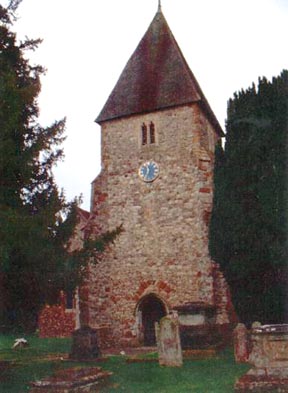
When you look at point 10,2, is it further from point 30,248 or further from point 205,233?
point 205,233

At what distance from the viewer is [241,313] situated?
586 inches

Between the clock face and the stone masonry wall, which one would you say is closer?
the stone masonry wall

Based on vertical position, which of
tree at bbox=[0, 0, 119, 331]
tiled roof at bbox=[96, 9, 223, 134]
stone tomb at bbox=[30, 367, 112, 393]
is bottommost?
stone tomb at bbox=[30, 367, 112, 393]

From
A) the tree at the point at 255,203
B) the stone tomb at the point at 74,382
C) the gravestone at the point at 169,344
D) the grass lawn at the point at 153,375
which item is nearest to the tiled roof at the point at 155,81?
the tree at the point at 255,203

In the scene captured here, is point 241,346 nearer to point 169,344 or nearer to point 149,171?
point 169,344

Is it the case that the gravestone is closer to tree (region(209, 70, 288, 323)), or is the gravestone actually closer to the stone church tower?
tree (region(209, 70, 288, 323))

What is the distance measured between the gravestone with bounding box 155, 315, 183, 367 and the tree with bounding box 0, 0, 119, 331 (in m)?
2.68

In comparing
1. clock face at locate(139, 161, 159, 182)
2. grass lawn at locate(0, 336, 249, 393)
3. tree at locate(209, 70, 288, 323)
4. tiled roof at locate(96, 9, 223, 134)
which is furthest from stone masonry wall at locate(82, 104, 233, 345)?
grass lawn at locate(0, 336, 249, 393)

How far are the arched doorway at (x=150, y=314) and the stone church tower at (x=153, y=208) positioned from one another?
4cm

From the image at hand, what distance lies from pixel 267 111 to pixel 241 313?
6.46 meters

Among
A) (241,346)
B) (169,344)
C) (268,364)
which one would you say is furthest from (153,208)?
(268,364)

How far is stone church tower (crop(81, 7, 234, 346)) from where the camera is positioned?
19328 mm

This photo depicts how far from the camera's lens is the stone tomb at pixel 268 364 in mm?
7855

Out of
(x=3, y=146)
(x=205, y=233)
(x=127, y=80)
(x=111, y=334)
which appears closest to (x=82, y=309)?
(x=111, y=334)
